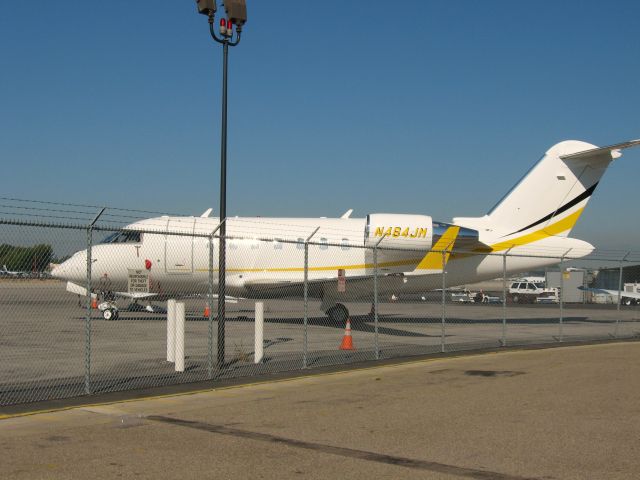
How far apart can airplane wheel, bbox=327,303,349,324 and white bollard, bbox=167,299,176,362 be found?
43.3ft

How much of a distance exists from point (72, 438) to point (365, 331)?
58.0 feet

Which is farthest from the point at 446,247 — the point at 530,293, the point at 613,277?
the point at 530,293

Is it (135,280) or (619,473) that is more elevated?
(135,280)

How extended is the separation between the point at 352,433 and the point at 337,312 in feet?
62.2

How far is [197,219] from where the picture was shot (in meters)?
27.9

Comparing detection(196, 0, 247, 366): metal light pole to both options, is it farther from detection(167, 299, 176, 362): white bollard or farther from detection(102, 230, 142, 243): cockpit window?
detection(102, 230, 142, 243): cockpit window

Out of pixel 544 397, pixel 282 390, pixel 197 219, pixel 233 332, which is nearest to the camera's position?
pixel 544 397

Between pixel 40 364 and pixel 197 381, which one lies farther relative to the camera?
pixel 40 364

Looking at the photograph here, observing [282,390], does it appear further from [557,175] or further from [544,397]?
[557,175]

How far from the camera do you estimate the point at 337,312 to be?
2742 centimetres

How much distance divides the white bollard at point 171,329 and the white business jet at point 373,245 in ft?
38.4

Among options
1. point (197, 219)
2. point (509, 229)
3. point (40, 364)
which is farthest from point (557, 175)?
point (40, 364)

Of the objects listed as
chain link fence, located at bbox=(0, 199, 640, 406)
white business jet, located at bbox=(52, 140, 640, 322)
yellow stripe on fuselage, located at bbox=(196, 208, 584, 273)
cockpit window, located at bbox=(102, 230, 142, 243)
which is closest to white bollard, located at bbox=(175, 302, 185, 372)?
chain link fence, located at bbox=(0, 199, 640, 406)

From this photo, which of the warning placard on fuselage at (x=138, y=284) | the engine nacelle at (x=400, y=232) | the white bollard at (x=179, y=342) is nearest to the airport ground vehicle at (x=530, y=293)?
the engine nacelle at (x=400, y=232)
